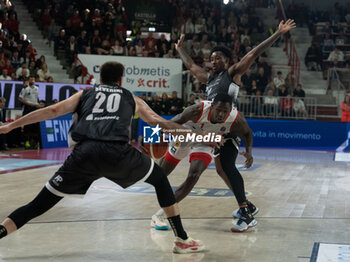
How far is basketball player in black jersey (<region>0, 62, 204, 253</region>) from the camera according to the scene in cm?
453

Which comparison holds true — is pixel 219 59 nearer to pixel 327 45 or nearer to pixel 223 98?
pixel 223 98

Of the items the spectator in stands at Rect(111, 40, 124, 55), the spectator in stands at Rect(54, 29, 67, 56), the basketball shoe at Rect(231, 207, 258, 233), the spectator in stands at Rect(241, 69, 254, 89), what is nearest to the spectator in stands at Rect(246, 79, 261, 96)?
the spectator in stands at Rect(241, 69, 254, 89)

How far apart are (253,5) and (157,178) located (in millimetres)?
24786

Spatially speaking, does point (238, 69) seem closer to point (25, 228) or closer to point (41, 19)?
point (25, 228)

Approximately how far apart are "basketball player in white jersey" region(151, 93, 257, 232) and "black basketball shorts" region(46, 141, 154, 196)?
128cm

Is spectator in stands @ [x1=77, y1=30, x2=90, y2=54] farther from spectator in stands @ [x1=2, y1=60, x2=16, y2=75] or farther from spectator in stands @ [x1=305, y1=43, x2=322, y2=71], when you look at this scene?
spectator in stands @ [x1=305, y1=43, x2=322, y2=71]

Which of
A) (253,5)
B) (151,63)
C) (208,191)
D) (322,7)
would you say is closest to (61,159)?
(208,191)

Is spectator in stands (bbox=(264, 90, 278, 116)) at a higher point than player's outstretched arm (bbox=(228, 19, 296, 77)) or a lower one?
lower

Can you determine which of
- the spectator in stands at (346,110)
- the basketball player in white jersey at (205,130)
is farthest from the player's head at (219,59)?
the spectator in stands at (346,110)

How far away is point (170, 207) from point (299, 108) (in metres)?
17.0

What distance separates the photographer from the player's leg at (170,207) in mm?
4805

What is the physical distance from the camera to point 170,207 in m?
4.91

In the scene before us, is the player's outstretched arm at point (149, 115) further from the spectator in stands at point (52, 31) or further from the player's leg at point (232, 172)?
the spectator in stands at point (52, 31)

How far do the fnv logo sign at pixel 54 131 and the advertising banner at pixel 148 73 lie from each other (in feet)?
10.2
